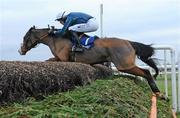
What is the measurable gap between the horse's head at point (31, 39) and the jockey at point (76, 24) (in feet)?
1.36

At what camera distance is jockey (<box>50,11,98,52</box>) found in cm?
1108

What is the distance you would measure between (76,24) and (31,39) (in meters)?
1.22

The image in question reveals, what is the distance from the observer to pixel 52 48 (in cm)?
1148

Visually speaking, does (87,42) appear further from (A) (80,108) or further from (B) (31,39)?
→ (A) (80,108)

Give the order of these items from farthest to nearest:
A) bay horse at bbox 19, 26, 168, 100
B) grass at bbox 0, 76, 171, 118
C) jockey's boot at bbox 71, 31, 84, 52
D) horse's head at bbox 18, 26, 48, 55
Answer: horse's head at bbox 18, 26, 48, 55
jockey's boot at bbox 71, 31, 84, 52
bay horse at bbox 19, 26, 168, 100
grass at bbox 0, 76, 171, 118

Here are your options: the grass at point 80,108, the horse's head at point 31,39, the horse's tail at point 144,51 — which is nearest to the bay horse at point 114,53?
the horse's tail at point 144,51

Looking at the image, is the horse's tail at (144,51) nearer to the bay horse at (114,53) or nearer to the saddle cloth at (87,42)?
the bay horse at (114,53)

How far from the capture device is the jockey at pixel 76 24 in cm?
1108

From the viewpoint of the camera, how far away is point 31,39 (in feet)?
38.8

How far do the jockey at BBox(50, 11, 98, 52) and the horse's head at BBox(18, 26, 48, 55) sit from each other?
42 centimetres

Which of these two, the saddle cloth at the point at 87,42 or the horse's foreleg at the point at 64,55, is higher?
the saddle cloth at the point at 87,42

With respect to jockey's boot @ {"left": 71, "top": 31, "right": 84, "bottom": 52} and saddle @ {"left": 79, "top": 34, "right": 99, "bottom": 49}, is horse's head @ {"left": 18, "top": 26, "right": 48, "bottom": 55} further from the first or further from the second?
saddle @ {"left": 79, "top": 34, "right": 99, "bottom": 49}

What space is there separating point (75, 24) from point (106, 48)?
87 cm

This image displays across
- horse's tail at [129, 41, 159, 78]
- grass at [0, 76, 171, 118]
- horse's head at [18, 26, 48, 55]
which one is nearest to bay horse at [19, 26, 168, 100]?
horse's tail at [129, 41, 159, 78]
